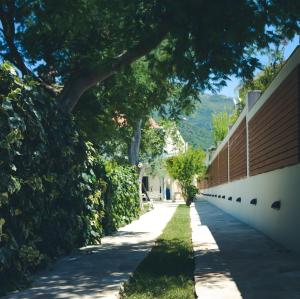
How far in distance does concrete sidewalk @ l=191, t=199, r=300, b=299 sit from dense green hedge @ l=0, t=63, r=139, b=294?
234 centimetres

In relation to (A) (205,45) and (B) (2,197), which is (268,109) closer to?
(A) (205,45)

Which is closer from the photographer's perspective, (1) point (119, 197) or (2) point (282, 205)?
(2) point (282, 205)

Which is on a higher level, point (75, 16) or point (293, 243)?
point (75, 16)

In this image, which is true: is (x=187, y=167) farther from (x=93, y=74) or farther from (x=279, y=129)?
(x=279, y=129)

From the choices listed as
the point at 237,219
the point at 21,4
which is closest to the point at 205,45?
the point at 21,4

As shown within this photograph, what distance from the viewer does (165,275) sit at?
6949mm

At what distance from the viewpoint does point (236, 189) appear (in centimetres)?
1941

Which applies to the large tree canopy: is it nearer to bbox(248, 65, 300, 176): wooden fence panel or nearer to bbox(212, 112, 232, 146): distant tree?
bbox(248, 65, 300, 176): wooden fence panel

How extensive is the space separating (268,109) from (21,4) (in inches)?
271

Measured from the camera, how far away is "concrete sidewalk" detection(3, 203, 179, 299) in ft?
19.2

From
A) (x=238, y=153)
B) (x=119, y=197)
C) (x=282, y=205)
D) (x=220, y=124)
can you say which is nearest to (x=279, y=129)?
A: (x=282, y=205)

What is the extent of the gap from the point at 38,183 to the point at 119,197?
8.61 m

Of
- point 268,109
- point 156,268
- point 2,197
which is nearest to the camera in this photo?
point 2,197

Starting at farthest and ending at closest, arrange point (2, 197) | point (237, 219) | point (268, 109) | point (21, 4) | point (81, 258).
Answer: point (237, 219), point (21, 4), point (268, 109), point (81, 258), point (2, 197)
